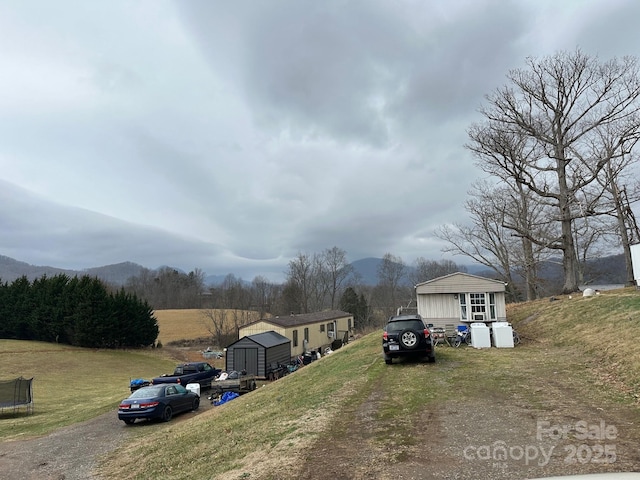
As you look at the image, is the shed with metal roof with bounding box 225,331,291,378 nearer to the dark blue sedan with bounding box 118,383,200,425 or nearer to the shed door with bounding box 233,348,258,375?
the shed door with bounding box 233,348,258,375

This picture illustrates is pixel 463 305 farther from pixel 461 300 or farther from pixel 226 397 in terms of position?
pixel 226 397

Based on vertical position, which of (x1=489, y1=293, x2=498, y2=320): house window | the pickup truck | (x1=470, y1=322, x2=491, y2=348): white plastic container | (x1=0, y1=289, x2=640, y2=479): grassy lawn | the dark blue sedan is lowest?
the pickup truck

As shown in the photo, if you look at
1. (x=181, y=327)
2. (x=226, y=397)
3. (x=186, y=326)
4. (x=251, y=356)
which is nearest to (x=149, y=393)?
(x=226, y=397)

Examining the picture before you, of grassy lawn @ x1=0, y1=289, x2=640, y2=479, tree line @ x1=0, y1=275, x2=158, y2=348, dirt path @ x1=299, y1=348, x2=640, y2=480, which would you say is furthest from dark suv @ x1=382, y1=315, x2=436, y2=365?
tree line @ x1=0, y1=275, x2=158, y2=348

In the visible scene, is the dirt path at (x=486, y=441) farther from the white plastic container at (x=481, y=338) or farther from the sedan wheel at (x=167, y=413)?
the sedan wheel at (x=167, y=413)

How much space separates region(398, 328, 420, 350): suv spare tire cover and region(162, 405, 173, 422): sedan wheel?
896 cm

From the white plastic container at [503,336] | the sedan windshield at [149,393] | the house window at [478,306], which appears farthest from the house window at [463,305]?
the sedan windshield at [149,393]

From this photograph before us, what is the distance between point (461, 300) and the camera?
Result: 2119 centimetres

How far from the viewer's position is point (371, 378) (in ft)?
40.4

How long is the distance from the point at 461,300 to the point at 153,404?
51.2 feet

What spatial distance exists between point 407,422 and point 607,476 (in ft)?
19.2

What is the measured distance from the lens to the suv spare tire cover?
1345 centimetres

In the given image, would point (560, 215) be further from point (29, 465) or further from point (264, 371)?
→ point (29, 465)

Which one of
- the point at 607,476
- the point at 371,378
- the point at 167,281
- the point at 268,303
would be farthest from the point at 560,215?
the point at 167,281
